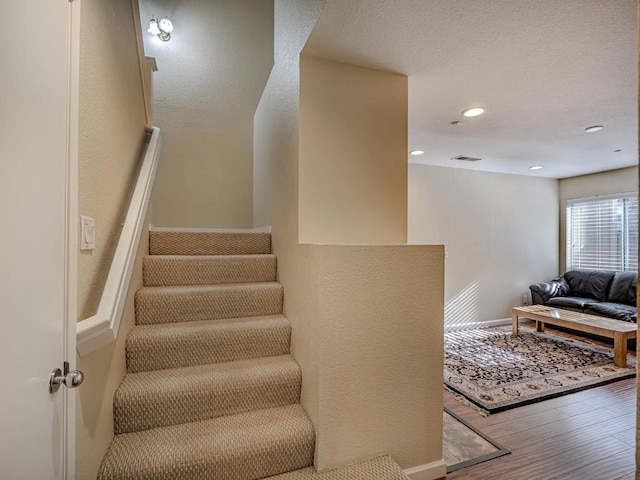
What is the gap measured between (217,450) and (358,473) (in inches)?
26.6

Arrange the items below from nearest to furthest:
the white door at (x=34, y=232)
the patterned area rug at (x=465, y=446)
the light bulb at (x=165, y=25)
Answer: the white door at (x=34, y=232) → the patterned area rug at (x=465, y=446) → the light bulb at (x=165, y=25)

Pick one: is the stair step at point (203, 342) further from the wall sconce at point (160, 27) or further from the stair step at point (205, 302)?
the wall sconce at point (160, 27)

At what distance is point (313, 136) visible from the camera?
5.84 ft

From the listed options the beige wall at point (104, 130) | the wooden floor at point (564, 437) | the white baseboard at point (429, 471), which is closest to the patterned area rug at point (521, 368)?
the wooden floor at point (564, 437)

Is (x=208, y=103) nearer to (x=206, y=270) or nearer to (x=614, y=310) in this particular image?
(x=206, y=270)

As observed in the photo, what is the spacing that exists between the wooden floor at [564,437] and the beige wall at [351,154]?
156cm

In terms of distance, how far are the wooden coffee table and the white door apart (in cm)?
470

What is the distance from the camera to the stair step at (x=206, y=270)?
2.14m

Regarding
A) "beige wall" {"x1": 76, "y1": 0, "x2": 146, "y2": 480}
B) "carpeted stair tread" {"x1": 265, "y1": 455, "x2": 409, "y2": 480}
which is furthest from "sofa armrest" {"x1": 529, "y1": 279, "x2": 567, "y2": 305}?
"beige wall" {"x1": 76, "y1": 0, "x2": 146, "y2": 480}

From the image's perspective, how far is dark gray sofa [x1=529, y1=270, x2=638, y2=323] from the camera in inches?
165

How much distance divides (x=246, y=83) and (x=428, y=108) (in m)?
2.23

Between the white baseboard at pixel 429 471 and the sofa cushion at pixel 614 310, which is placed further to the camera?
the sofa cushion at pixel 614 310

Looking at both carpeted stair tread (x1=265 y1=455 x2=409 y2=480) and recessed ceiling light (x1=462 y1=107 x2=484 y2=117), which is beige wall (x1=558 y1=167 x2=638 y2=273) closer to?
recessed ceiling light (x1=462 y1=107 x2=484 y2=117)

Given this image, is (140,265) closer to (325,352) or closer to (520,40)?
(325,352)
